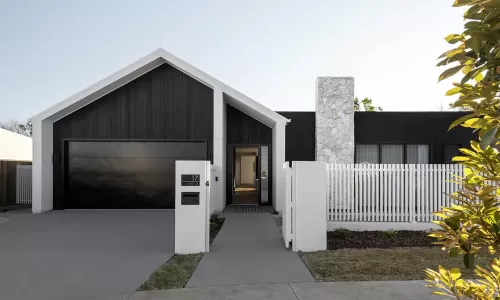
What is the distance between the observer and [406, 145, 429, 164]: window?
16062 millimetres

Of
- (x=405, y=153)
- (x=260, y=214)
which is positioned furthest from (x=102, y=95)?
→ (x=405, y=153)

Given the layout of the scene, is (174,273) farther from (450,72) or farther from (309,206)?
(450,72)

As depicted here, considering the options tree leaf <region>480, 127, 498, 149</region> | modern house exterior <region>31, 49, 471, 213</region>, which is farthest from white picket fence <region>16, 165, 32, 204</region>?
tree leaf <region>480, 127, 498, 149</region>

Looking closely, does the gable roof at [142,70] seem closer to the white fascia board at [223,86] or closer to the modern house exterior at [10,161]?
the white fascia board at [223,86]

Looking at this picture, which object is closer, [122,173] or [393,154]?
[122,173]

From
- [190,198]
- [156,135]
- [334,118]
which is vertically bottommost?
[190,198]

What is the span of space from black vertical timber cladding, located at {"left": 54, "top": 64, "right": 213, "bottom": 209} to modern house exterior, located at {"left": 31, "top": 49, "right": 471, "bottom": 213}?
4 cm

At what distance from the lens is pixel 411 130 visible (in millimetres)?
15891

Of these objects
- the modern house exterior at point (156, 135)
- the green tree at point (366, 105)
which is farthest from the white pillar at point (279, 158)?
the green tree at point (366, 105)

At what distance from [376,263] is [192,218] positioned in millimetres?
3579

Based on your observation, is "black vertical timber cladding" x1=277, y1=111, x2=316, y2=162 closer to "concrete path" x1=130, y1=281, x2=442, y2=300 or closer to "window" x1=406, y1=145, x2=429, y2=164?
"window" x1=406, y1=145, x2=429, y2=164

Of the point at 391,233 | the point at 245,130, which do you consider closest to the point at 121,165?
the point at 245,130

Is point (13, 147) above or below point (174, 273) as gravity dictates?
above

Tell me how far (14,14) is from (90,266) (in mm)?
14133
